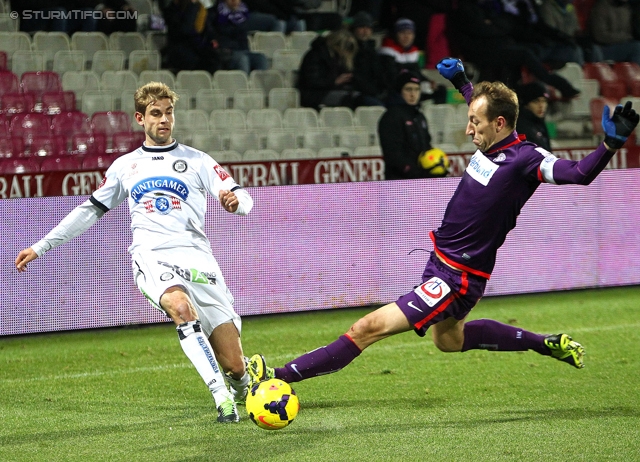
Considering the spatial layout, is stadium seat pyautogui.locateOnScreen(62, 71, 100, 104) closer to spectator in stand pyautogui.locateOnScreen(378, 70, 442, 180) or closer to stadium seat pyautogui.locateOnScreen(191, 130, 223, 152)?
stadium seat pyautogui.locateOnScreen(191, 130, 223, 152)

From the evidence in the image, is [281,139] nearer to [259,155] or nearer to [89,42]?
[259,155]

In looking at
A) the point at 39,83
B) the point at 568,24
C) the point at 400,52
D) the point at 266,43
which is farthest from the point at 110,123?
the point at 568,24

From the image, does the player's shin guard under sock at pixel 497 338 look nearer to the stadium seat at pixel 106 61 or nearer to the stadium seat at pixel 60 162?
the stadium seat at pixel 60 162

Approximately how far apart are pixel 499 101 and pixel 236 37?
26.0 ft

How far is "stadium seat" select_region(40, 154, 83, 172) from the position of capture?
10.5 meters

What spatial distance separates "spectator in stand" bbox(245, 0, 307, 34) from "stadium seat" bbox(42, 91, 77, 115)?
2.83 m

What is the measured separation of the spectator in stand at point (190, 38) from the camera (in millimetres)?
11906

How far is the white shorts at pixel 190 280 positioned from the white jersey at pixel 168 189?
0.19ft

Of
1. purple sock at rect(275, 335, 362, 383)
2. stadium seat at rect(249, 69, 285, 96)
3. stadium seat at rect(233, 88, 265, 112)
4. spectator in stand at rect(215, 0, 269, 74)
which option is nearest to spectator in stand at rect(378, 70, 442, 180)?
stadium seat at rect(233, 88, 265, 112)

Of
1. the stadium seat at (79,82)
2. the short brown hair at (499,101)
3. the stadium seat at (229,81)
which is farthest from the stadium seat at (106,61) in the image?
the short brown hair at (499,101)

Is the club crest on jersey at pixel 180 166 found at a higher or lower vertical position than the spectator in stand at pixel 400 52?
lower

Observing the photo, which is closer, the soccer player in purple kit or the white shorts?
the soccer player in purple kit

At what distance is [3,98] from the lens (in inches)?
439

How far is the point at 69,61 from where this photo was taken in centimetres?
1186
